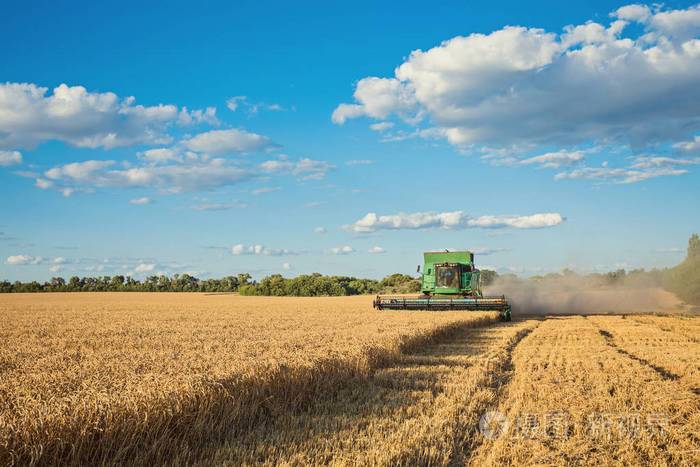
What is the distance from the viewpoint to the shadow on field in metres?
5.25

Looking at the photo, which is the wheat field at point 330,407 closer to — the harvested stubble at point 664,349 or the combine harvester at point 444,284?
the harvested stubble at point 664,349

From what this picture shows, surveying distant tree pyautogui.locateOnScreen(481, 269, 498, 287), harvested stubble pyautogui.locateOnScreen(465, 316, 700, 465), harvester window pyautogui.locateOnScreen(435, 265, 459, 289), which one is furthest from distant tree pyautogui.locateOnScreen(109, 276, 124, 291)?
harvested stubble pyautogui.locateOnScreen(465, 316, 700, 465)

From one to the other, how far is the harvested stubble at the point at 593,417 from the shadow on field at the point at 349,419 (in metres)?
1.14

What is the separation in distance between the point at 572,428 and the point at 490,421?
0.97m

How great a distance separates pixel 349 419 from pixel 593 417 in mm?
3218

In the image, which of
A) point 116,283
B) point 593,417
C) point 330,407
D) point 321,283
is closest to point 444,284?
point 593,417

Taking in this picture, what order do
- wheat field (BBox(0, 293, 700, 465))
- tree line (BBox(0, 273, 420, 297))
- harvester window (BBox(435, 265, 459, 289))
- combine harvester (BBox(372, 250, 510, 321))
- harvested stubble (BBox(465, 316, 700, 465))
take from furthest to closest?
tree line (BBox(0, 273, 420, 297))
harvester window (BBox(435, 265, 459, 289))
combine harvester (BBox(372, 250, 510, 321))
harvested stubble (BBox(465, 316, 700, 465))
wheat field (BBox(0, 293, 700, 465))

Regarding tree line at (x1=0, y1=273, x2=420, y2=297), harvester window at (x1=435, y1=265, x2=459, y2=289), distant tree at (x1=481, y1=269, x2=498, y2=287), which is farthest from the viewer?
tree line at (x1=0, y1=273, x2=420, y2=297)

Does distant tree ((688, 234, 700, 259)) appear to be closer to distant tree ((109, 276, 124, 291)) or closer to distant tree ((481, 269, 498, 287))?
distant tree ((481, 269, 498, 287))

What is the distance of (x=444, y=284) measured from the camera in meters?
28.0

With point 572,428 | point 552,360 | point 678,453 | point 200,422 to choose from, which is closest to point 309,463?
point 200,422

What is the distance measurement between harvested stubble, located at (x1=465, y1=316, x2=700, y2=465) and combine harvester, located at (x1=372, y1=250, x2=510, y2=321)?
13.7 metres

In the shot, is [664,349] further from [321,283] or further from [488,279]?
[321,283]

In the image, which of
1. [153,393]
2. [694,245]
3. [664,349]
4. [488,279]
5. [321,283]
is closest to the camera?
[153,393]
